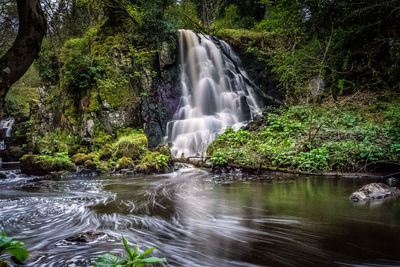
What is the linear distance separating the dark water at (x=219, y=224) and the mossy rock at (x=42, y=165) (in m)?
2.50

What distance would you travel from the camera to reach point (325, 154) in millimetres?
5605

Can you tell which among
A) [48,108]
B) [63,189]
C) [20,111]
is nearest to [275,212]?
[63,189]

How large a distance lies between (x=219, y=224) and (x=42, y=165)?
7.42m

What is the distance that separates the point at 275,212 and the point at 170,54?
1171cm

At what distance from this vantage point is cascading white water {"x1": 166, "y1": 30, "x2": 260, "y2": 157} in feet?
35.3

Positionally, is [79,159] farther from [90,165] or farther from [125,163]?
[125,163]

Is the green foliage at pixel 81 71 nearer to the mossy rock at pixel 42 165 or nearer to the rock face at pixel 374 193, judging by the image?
the mossy rock at pixel 42 165

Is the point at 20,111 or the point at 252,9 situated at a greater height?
the point at 252,9

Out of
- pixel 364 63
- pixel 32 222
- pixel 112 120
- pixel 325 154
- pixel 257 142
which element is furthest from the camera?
pixel 112 120

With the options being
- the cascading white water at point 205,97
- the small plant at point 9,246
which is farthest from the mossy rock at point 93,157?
the small plant at point 9,246

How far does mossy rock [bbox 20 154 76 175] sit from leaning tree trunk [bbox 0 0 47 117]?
6651 millimetres

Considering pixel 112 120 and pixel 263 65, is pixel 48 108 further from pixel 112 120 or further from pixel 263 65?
pixel 263 65

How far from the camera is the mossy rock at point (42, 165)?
726cm

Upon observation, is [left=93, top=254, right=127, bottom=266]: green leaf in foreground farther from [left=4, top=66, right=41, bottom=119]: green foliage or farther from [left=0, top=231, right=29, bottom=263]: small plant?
[left=4, top=66, right=41, bottom=119]: green foliage
